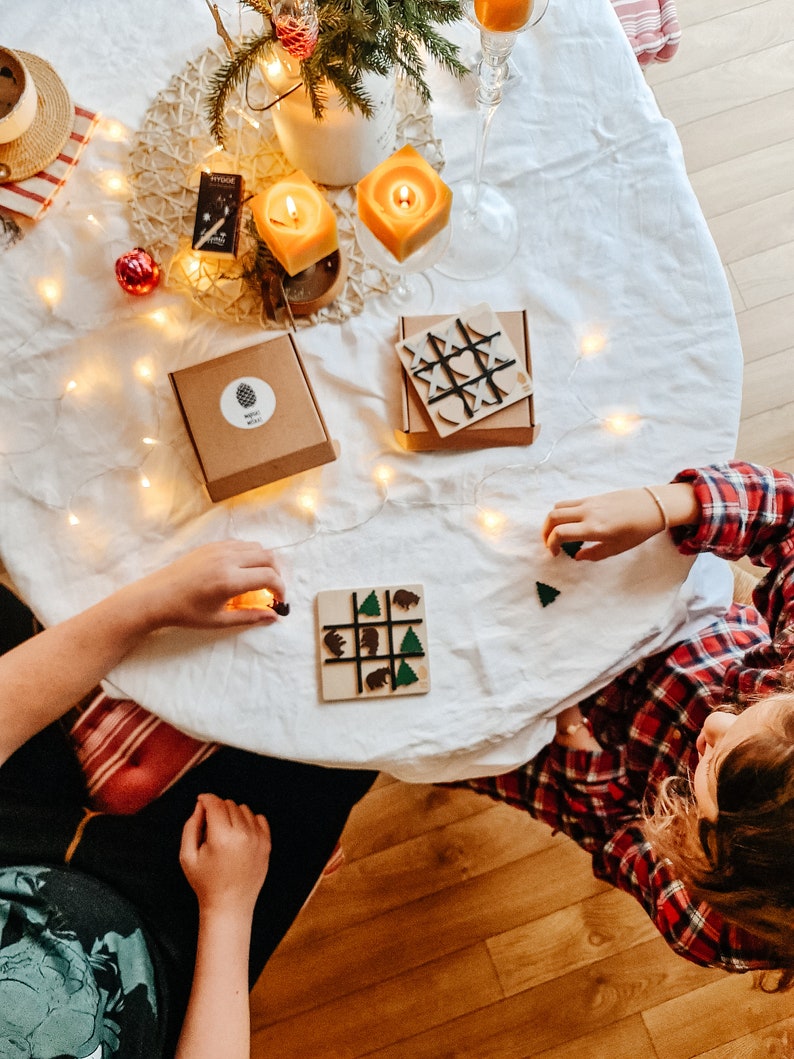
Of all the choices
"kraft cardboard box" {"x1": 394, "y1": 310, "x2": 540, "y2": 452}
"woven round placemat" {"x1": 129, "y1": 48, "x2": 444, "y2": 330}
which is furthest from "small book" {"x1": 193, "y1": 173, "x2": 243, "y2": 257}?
"kraft cardboard box" {"x1": 394, "y1": 310, "x2": 540, "y2": 452}

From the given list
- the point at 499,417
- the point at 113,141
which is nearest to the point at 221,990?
the point at 499,417

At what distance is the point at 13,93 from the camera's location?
0.97 metres

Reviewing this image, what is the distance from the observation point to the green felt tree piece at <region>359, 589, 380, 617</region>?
2.98 feet

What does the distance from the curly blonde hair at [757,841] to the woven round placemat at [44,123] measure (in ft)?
3.63

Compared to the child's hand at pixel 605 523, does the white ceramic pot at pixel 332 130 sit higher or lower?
higher

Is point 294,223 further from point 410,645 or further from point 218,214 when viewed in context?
point 410,645

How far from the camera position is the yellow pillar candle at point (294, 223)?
899 millimetres

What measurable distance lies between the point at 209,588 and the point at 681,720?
659mm

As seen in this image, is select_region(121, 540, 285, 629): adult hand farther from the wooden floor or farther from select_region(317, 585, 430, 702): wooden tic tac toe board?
the wooden floor

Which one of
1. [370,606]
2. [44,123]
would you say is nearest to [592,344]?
[370,606]

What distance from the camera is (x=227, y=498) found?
952 millimetres

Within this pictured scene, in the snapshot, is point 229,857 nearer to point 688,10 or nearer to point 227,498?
point 227,498

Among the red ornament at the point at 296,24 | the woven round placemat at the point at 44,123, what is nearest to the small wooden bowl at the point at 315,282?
the red ornament at the point at 296,24

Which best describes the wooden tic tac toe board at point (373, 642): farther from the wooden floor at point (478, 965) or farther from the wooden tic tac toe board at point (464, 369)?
the wooden floor at point (478, 965)
